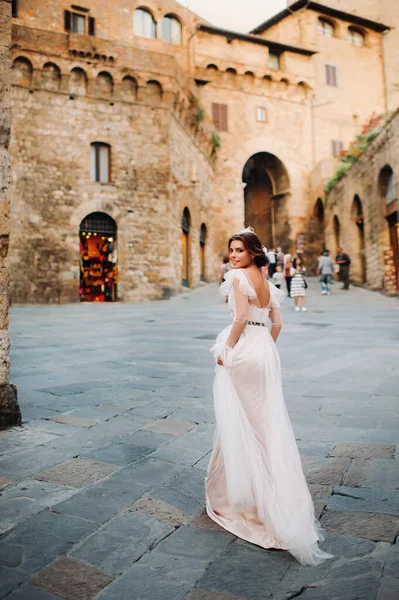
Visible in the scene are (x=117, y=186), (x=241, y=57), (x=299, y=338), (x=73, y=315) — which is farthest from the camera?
(x=241, y=57)

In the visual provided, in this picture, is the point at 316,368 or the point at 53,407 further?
the point at 316,368

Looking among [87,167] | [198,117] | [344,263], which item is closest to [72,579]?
[87,167]

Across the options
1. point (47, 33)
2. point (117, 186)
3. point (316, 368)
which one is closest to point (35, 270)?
point (117, 186)

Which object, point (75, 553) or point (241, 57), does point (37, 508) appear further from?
point (241, 57)

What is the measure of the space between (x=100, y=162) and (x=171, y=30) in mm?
10932

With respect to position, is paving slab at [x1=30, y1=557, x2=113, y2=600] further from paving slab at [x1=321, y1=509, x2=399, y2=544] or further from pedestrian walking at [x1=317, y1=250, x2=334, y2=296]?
pedestrian walking at [x1=317, y1=250, x2=334, y2=296]

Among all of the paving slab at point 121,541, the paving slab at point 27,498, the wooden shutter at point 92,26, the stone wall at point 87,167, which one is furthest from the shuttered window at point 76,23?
the paving slab at point 121,541

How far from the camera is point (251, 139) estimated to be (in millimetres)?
27109

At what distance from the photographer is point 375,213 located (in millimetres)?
17234

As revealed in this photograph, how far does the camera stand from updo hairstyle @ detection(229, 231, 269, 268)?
216cm

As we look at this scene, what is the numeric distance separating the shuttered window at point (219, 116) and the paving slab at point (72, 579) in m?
26.9

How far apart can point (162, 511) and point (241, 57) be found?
93.2ft

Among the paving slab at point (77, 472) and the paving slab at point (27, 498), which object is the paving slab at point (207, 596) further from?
the paving slab at point (77, 472)

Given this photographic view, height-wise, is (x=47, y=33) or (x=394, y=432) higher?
(x=47, y=33)
